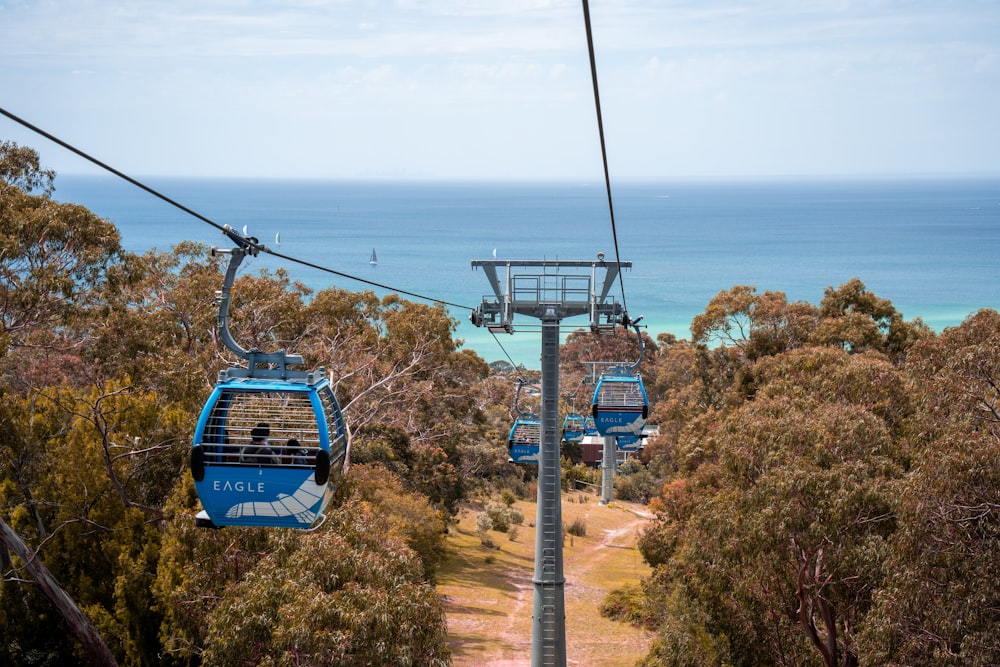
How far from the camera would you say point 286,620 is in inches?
442

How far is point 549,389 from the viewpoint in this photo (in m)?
14.4

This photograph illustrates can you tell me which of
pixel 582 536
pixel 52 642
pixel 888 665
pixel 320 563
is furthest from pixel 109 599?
pixel 582 536

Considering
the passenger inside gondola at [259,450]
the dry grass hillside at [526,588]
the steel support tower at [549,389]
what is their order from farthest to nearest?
the dry grass hillside at [526,588] → the steel support tower at [549,389] → the passenger inside gondola at [259,450]

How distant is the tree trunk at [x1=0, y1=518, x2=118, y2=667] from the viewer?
1497 centimetres

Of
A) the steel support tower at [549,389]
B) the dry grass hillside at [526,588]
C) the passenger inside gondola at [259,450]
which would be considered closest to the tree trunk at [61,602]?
the steel support tower at [549,389]

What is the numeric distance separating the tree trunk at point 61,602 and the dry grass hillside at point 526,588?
8.26m

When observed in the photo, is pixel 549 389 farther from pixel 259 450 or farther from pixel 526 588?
pixel 526 588

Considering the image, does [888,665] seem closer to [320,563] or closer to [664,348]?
[320,563]

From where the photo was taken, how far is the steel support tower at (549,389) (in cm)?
1426

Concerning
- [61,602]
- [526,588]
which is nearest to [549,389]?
[61,602]

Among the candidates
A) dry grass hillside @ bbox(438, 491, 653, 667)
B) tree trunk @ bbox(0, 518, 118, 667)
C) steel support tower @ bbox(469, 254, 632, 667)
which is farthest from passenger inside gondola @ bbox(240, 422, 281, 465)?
dry grass hillside @ bbox(438, 491, 653, 667)

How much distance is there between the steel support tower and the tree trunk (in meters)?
6.80

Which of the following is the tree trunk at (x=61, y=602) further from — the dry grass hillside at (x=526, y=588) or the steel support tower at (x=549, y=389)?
the dry grass hillside at (x=526, y=588)

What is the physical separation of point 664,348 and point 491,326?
154 feet
